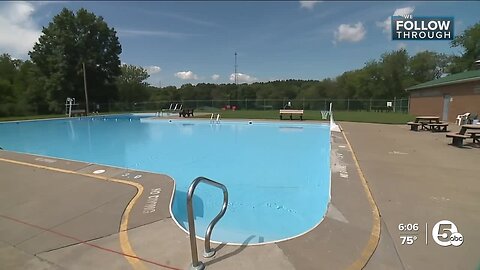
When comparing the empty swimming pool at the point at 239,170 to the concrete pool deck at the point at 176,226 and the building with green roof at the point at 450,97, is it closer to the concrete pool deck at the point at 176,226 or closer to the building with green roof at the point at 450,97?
the concrete pool deck at the point at 176,226

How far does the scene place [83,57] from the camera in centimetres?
3584

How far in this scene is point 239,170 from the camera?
780 cm

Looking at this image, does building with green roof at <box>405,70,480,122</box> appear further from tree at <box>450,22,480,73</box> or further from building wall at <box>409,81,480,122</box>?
tree at <box>450,22,480,73</box>

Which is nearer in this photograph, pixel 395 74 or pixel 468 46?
pixel 468 46

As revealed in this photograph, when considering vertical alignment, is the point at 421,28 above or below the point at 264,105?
above

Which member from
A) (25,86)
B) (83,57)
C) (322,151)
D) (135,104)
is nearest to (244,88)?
(135,104)

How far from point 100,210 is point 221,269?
2.44m

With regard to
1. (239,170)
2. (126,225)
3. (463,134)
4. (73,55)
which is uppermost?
(73,55)

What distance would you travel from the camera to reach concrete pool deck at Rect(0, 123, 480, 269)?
9.19 ft

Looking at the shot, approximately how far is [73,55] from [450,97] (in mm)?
40848

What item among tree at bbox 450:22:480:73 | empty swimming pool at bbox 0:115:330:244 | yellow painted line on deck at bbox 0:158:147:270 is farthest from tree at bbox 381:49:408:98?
yellow painted line on deck at bbox 0:158:147:270

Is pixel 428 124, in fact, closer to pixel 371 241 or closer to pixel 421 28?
pixel 421 28

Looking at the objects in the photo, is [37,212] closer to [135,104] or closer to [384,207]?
[384,207]

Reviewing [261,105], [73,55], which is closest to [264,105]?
[261,105]
